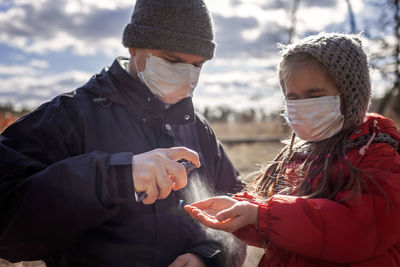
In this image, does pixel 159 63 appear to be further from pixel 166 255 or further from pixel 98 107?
pixel 166 255

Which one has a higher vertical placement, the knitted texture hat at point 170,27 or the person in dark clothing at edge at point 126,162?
the knitted texture hat at point 170,27

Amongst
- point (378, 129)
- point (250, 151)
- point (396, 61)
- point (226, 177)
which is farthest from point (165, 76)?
point (250, 151)

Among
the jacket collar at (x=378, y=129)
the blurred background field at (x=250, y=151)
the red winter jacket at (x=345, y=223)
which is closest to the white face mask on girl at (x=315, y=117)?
the jacket collar at (x=378, y=129)

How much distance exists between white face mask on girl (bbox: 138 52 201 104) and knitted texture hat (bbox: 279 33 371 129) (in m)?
0.80

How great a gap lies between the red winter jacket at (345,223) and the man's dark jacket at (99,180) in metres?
0.65

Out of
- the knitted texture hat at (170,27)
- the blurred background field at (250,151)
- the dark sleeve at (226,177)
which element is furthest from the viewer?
the blurred background field at (250,151)

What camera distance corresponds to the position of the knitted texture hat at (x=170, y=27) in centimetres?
248

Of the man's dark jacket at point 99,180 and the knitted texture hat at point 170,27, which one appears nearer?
the man's dark jacket at point 99,180

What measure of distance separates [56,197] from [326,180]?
1510mm

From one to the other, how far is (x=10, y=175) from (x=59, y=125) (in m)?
0.41

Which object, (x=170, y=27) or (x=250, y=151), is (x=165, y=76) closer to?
(x=170, y=27)

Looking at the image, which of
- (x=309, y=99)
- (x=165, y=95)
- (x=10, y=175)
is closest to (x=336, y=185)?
(x=309, y=99)

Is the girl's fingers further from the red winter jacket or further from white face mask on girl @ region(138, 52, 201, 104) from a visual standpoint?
white face mask on girl @ region(138, 52, 201, 104)

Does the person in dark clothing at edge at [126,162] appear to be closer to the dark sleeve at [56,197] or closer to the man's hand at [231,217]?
the dark sleeve at [56,197]
